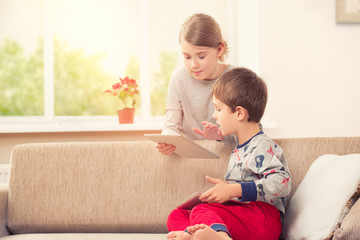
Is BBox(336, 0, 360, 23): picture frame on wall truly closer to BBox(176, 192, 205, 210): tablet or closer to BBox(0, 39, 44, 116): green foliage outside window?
Answer: BBox(176, 192, 205, 210): tablet

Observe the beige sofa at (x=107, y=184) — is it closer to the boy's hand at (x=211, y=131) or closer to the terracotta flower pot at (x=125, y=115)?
the boy's hand at (x=211, y=131)

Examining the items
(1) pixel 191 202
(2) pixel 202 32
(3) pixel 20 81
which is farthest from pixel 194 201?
(3) pixel 20 81

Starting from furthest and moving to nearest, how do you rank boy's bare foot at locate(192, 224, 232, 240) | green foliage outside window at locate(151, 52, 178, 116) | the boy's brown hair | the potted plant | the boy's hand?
green foliage outside window at locate(151, 52, 178, 116), the potted plant, the boy's hand, the boy's brown hair, boy's bare foot at locate(192, 224, 232, 240)

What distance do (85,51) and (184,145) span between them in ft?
6.65

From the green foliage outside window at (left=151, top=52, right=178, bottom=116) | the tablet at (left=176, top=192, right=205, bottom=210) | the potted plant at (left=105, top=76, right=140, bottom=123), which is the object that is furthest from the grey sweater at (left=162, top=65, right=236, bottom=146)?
the green foliage outside window at (left=151, top=52, right=178, bottom=116)

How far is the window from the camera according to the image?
331 cm

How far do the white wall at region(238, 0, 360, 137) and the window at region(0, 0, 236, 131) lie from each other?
0.55 metres

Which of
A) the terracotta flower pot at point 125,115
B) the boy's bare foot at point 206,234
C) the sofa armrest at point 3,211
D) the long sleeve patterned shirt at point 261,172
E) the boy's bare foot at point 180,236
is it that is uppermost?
the terracotta flower pot at point 125,115

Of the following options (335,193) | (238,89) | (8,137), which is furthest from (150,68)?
(335,193)

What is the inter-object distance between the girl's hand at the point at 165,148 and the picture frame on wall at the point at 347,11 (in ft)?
6.22

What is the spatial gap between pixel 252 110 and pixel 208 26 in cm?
55

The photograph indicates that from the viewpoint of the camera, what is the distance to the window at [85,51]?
3.31 metres

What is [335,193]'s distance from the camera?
1.43 m

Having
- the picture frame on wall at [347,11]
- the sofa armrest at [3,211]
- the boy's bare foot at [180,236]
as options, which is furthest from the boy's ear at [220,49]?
the picture frame on wall at [347,11]
